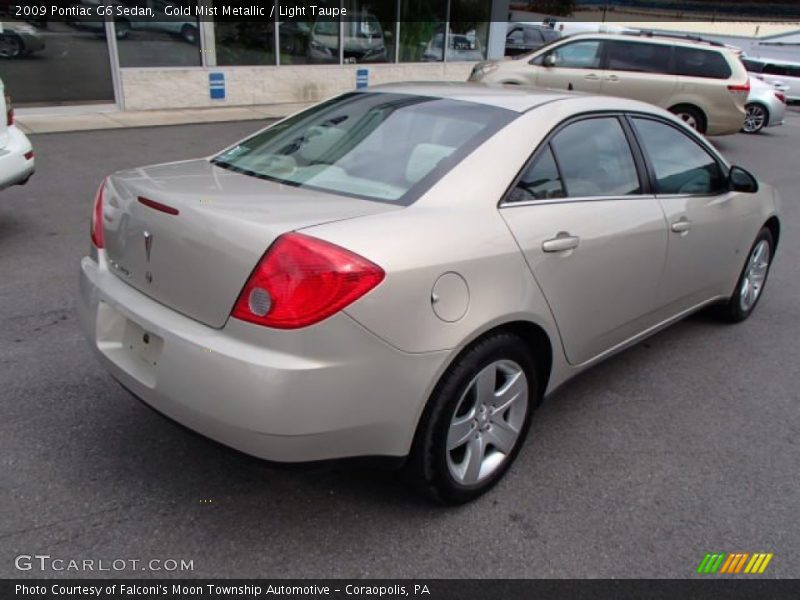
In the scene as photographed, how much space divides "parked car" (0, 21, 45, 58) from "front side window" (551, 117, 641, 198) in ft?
34.9

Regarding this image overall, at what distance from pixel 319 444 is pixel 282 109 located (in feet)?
39.4

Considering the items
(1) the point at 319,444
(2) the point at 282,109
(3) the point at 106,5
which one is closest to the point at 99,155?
(3) the point at 106,5

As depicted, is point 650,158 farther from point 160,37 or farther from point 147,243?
point 160,37

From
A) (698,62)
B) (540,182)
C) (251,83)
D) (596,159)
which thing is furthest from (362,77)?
(540,182)

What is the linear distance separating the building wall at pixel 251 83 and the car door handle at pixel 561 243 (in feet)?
29.3

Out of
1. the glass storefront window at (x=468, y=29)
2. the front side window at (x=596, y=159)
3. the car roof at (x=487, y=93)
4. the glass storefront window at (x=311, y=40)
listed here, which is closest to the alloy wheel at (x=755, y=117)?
the glass storefront window at (x=468, y=29)

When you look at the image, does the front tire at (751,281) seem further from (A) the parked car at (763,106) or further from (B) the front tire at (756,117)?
(B) the front tire at (756,117)

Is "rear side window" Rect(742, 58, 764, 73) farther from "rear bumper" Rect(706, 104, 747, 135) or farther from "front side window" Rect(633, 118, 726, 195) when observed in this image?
"front side window" Rect(633, 118, 726, 195)

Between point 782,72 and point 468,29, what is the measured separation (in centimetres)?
1038

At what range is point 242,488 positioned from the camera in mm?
2699

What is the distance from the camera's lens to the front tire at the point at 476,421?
94.4 inches

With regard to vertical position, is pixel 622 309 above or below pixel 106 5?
below

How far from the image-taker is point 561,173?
9.64 ft
